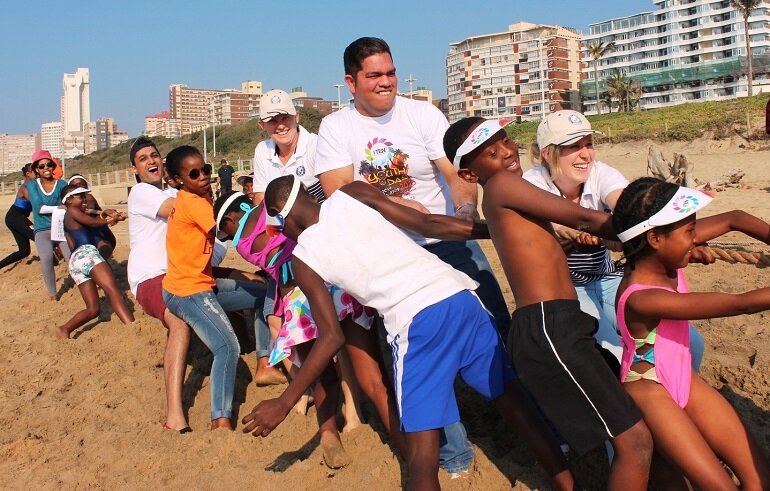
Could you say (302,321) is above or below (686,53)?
→ below

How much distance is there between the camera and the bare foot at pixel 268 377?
5754 millimetres

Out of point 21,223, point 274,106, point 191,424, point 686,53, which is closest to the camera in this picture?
point 191,424

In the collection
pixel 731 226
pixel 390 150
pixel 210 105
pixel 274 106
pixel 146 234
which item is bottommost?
pixel 731 226

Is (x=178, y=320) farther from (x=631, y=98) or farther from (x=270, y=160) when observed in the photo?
(x=631, y=98)

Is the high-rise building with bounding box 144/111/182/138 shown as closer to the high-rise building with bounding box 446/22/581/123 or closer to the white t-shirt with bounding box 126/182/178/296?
the high-rise building with bounding box 446/22/581/123

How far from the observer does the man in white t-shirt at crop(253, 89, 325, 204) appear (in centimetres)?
556

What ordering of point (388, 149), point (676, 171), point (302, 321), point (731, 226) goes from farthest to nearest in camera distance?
point (676, 171) < point (388, 149) < point (302, 321) < point (731, 226)

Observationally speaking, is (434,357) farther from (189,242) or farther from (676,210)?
(189,242)

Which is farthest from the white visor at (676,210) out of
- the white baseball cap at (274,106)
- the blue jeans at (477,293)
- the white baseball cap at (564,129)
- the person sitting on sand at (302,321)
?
the white baseball cap at (274,106)

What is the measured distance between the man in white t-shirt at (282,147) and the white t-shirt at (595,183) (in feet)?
6.75

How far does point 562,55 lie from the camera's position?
12594 cm

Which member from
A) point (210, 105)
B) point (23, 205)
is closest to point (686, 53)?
point (210, 105)

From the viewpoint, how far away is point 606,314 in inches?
159

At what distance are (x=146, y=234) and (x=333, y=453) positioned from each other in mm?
2690
